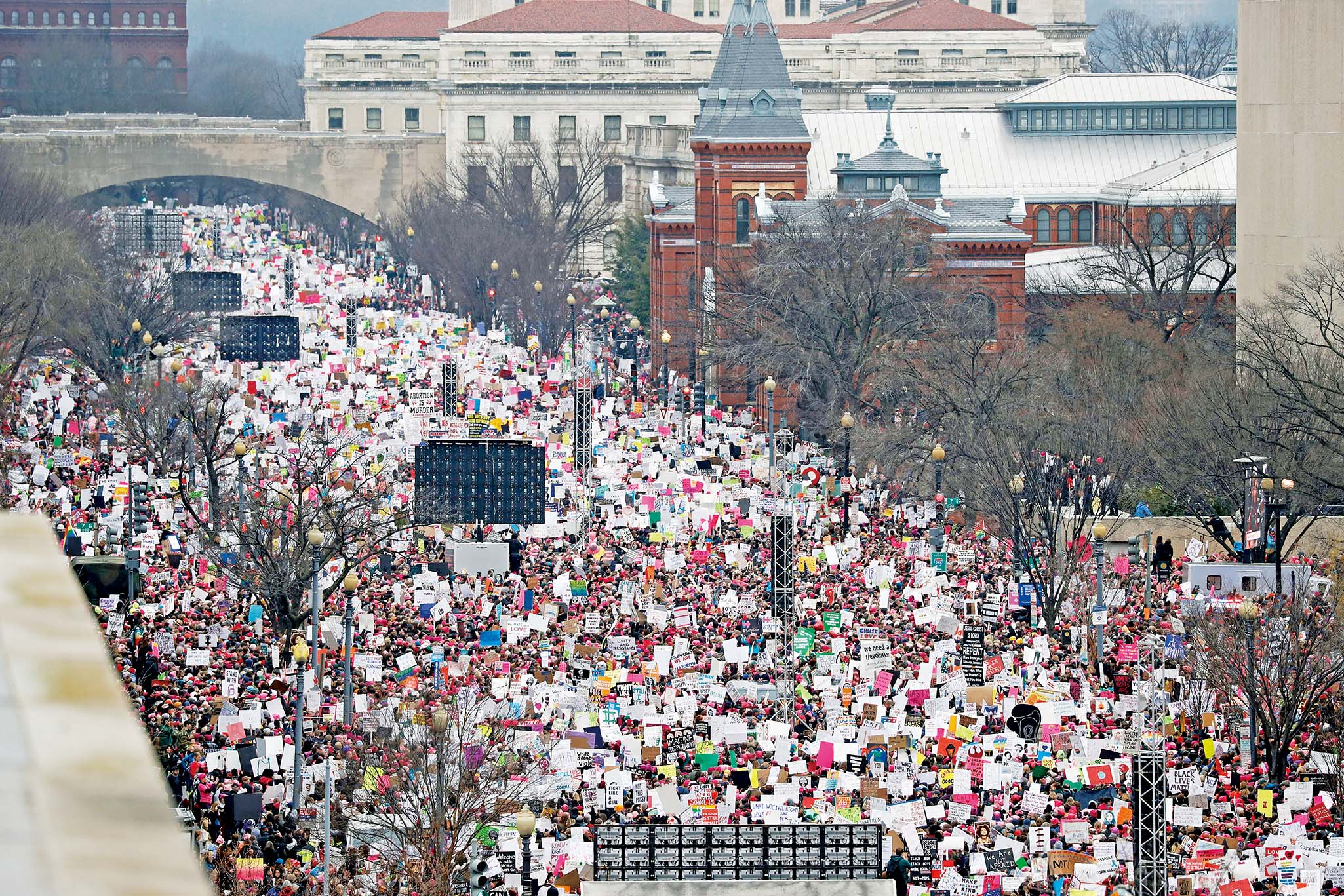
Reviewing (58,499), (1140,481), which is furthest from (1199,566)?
(58,499)

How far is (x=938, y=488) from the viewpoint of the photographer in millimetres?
49531

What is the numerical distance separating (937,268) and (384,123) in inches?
3512

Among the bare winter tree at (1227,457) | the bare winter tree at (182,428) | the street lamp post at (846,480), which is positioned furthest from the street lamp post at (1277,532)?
the bare winter tree at (182,428)

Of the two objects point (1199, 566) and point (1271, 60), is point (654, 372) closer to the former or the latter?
point (1271, 60)

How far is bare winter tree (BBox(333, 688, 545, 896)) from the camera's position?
23.5 metres

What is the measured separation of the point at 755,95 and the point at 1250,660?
55423 mm

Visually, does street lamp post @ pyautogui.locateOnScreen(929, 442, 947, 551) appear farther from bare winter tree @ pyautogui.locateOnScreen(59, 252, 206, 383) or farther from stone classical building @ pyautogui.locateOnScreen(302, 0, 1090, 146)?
stone classical building @ pyautogui.locateOnScreen(302, 0, 1090, 146)

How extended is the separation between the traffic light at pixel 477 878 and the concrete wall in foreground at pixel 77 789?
19320 millimetres

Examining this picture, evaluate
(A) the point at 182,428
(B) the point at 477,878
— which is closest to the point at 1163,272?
A: (A) the point at 182,428

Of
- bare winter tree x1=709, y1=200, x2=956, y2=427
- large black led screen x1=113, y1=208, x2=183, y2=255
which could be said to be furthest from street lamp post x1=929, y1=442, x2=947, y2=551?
large black led screen x1=113, y1=208, x2=183, y2=255

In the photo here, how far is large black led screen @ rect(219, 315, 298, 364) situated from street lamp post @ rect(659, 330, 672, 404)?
1125 cm

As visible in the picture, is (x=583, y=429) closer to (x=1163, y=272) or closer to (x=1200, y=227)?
(x=1163, y=272)

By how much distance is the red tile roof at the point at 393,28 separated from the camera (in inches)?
6422

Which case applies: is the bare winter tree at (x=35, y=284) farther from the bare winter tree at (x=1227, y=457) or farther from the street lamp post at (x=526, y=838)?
the street lamp post at (x=526, y=838)
